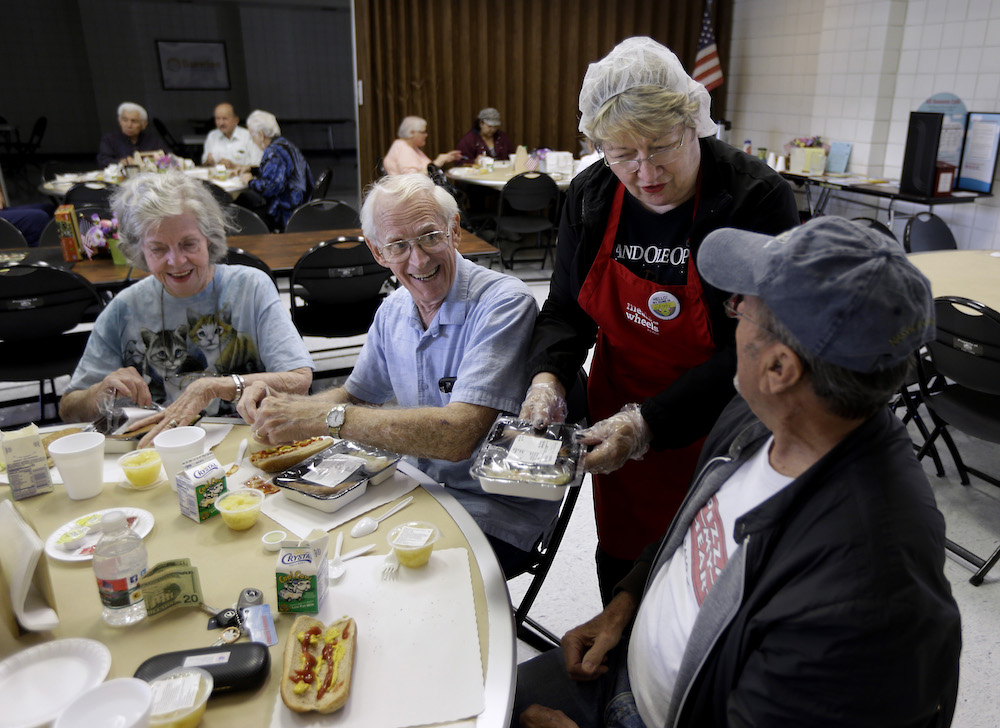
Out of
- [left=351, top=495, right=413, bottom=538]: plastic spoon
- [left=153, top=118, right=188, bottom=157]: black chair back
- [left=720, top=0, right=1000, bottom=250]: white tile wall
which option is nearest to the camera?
[left=351, top=495, right=413, bottom=538]: plastic spoon

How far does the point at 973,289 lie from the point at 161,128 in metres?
12.3

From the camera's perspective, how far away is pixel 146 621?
114 cm

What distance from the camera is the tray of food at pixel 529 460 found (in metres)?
1.31

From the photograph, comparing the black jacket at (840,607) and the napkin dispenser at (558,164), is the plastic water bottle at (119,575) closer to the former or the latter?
the black jacket at (840,607)

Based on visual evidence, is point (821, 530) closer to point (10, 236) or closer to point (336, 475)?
point (336, 475)

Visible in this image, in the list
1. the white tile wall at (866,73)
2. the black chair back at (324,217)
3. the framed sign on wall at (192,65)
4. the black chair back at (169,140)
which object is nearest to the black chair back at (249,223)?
the black chair back at (324,217)

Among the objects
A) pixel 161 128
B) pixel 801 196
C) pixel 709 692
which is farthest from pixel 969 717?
pixel 161 128

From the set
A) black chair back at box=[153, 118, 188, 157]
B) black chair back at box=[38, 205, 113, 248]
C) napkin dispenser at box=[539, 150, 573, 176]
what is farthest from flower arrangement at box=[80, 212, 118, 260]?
black chair back at box=[153, 118, 188, 157]

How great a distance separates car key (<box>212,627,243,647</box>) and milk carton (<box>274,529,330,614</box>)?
0.24ft

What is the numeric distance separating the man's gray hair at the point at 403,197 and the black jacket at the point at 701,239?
0.36 meters

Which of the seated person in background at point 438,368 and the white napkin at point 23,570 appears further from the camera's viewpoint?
the seated person in background at point 438,368

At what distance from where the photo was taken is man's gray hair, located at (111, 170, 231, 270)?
6.69ft

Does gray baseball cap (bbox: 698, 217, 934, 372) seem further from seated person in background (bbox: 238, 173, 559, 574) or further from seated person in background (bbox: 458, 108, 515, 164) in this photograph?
seated person in background (bbox: 458, 108, 515, 164)

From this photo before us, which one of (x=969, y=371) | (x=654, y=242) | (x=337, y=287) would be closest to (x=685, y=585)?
(x=654, y=242)
